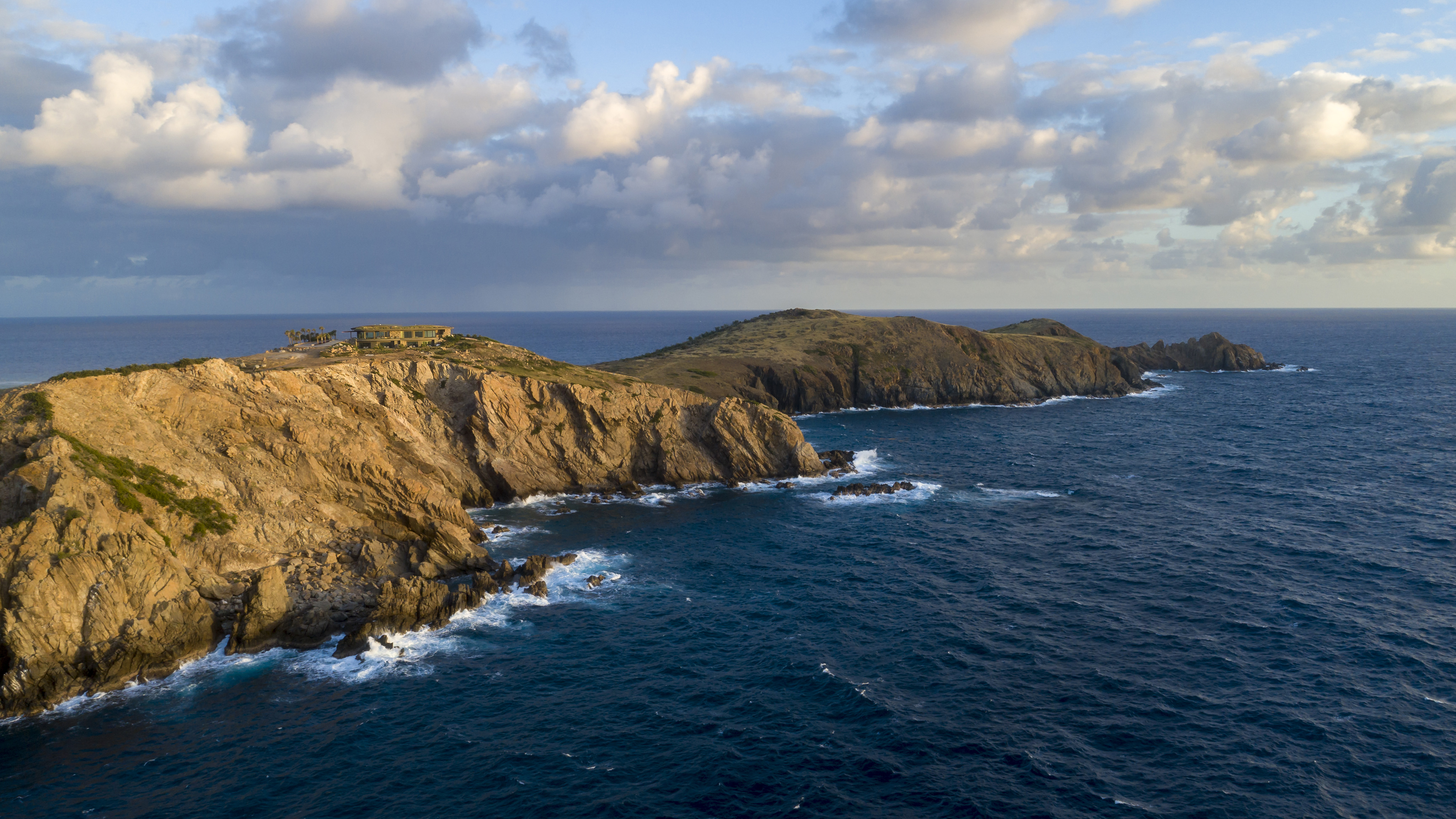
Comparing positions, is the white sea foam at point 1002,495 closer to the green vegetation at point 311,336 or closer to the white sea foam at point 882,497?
the white sea foam at point 882,497

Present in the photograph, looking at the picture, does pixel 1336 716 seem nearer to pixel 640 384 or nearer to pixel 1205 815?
pixel 1205 815

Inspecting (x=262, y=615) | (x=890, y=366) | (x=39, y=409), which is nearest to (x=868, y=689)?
(x=262, y=615)

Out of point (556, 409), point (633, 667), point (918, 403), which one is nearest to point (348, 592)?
point (633, 667)

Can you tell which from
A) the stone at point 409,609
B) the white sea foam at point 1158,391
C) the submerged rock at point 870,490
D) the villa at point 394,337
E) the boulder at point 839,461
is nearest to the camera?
the stone at point 409,609

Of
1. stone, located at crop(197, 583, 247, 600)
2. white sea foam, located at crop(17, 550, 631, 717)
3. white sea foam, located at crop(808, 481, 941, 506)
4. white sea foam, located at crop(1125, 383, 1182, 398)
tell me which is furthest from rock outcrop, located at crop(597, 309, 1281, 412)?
stone, located at crop(197, 583, 247, 600)

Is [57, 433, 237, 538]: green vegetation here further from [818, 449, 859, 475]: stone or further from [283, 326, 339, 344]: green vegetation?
[818, 449, 859, 475]: stone

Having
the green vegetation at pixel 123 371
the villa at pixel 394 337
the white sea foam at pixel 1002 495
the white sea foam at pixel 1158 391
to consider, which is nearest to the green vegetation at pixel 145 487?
the green vegetation at pixel 123 371
